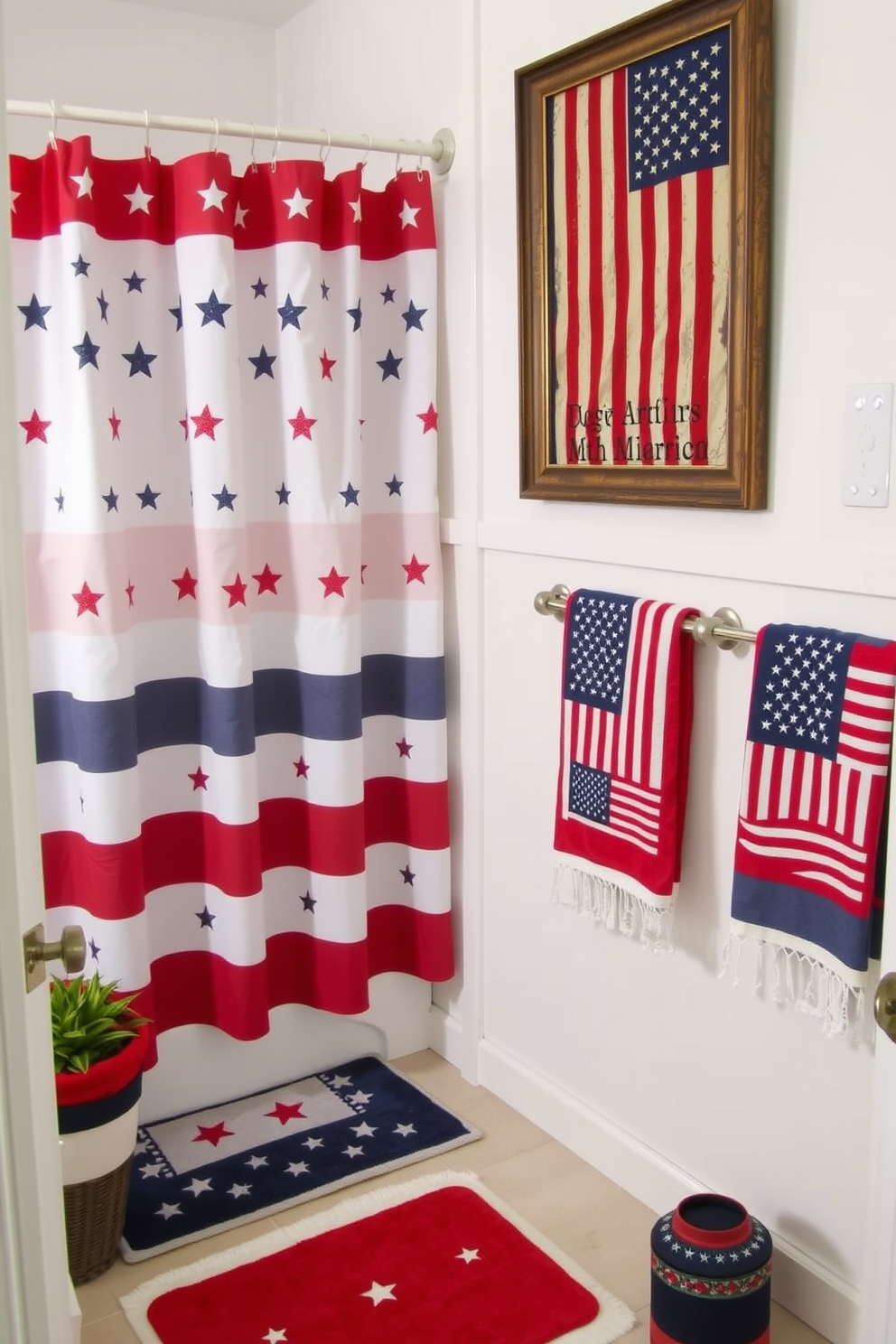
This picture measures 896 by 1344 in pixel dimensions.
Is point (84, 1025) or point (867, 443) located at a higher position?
point (867, 443)

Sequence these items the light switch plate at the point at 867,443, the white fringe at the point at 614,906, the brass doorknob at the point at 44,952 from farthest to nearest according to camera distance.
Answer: the white fringe at the point at 614,906 < the light switch plate at the point at 867,443 < the brass doorknob at the point at 44,952

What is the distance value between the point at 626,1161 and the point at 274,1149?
25.9 inches

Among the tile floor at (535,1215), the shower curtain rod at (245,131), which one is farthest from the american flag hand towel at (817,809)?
the shower curtain rod at (245,131)

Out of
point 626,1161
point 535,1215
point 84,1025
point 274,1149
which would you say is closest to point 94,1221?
point 84,1025

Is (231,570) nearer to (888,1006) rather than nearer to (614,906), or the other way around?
(614,906)

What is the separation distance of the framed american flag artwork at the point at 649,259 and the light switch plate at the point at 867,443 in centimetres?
14

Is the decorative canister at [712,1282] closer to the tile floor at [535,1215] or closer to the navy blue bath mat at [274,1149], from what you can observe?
the tile floor at [535,1215]

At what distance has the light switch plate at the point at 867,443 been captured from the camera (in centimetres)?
163

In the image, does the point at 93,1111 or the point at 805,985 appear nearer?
the point at 805,985

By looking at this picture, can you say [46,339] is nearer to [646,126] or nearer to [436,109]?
[436,109]

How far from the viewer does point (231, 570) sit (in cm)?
232

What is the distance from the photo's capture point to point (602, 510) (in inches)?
84.4

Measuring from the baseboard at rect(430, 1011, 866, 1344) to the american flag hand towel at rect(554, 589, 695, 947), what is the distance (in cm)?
39

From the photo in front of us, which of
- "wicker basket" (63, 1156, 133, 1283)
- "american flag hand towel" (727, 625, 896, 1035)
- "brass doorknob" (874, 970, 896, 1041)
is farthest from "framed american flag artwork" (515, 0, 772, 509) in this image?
"wicker basket" (63, 1156, 133, 1283)
